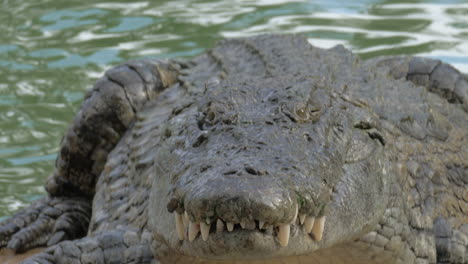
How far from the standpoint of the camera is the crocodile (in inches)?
130

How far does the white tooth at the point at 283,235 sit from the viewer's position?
3229 mm

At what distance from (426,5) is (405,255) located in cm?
654

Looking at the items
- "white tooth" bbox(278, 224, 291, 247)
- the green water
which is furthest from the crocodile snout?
the green water

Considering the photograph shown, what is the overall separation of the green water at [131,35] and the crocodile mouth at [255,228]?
4.14 m

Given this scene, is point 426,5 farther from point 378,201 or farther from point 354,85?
point 378,201

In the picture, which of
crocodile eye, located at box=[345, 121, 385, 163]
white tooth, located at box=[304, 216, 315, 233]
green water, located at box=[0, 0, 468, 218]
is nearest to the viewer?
white tooth, located at box=[304, 216, 315, 233]

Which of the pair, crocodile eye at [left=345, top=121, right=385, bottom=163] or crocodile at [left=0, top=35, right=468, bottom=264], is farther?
crocodile eye at [left=345, top=121, right=385, bottom=163]

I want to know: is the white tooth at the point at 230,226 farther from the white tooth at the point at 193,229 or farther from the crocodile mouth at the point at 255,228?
the white tooth at the point at 193,229

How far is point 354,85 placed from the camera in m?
4.93

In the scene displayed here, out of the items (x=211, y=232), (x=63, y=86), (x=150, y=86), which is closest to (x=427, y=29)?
(x=63, y=86)

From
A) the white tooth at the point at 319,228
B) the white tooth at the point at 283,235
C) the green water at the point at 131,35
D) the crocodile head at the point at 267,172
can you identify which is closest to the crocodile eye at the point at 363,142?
the crocodile head at the point at 267,172

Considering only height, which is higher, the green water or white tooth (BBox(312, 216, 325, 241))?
white tooth (BBox(312, 216, 325, 241))

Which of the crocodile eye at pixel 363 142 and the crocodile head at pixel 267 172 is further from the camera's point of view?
the crocodile eye at pixel 363 142

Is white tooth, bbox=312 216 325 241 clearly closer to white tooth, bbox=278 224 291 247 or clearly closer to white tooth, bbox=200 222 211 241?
white tooth, bbox=278 224 291 247
